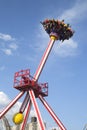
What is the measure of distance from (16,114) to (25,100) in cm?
271

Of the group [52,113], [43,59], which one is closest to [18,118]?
[52,113]

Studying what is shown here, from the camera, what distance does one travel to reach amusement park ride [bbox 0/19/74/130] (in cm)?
4903

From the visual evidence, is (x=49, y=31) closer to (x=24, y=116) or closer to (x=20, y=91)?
(x=20, y=91)

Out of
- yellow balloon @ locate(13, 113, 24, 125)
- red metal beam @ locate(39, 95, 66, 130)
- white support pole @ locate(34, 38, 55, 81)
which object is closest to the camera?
yellow balloon @ locate(13, 113, 24, 125)

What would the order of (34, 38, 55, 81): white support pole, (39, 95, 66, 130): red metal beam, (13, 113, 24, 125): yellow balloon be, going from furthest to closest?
1. (34, 38, 55, 81): white support pole
2. (39, 95, 66, 130): red metal beam
3. (13, 113, 24, 125): yellow balloon

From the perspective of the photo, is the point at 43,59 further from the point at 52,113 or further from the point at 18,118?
the point at 18,118

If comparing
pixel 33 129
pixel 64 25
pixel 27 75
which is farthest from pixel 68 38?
pixel 33 129

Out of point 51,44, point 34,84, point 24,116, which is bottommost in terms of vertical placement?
point 24,116

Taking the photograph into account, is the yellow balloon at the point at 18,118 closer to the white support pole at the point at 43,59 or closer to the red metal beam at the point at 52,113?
the red metal beam at the point at 52,113

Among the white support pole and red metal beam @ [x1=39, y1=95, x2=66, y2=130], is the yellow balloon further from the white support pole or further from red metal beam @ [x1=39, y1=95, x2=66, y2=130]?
the white support pole

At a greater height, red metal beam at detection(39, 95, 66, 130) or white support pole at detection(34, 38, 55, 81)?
white support pole at detection(34, 38, 55, 81)

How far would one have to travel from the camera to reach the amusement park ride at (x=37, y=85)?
161 ft

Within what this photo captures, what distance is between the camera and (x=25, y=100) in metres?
50.9

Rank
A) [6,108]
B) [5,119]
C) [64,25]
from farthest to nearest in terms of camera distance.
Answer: [5,119] → [64,25] → [6,108]
